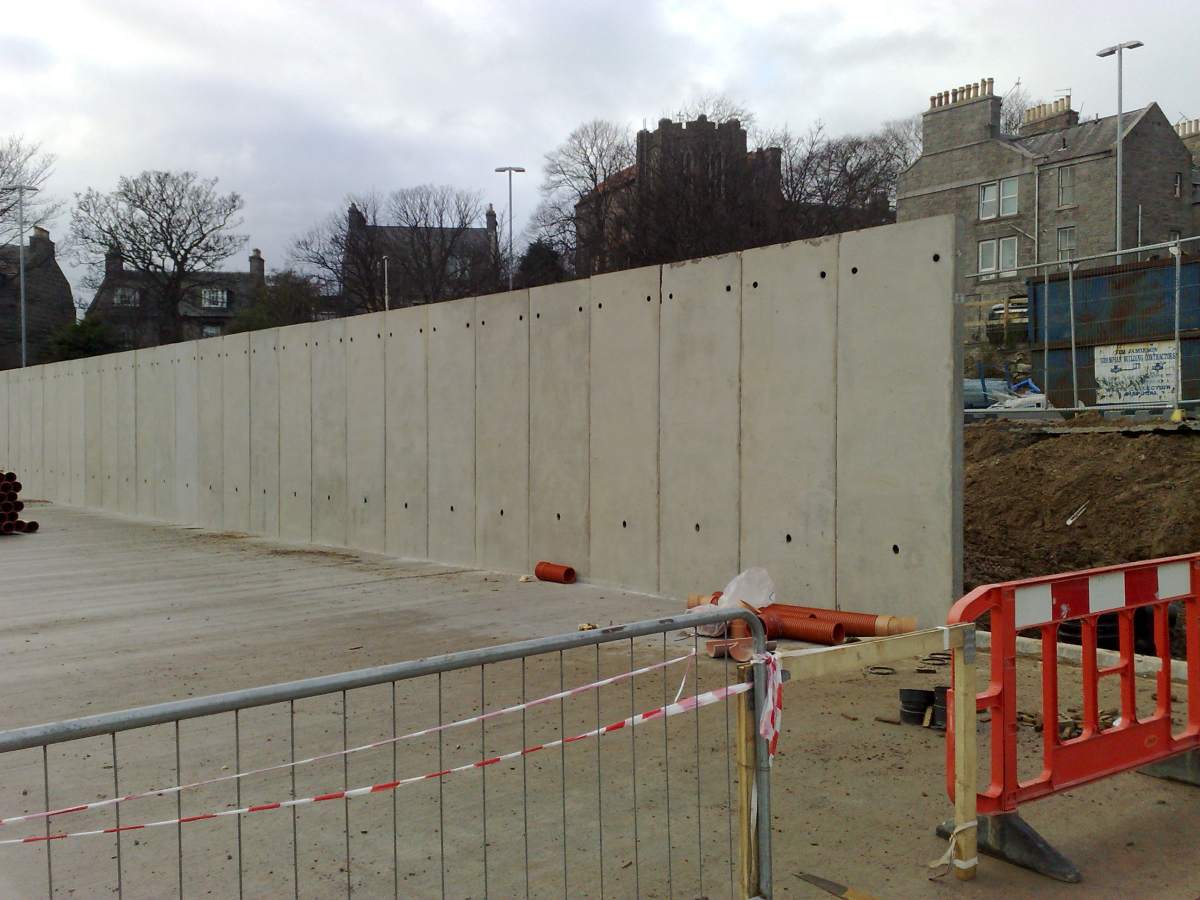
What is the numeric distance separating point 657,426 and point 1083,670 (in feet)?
20.0

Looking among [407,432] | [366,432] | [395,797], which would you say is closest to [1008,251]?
[366,432]

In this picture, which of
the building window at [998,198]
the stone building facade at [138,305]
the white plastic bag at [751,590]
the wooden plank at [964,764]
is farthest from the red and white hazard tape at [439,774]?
the stone building facade at [138,305]

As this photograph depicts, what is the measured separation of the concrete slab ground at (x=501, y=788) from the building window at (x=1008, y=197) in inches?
1461

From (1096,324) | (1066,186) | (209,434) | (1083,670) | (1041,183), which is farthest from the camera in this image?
(1041,183)

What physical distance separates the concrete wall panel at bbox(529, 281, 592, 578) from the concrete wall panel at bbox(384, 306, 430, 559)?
221 centimetres

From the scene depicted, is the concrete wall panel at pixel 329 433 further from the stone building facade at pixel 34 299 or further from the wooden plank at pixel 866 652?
the stone building facade at pixel 34 299

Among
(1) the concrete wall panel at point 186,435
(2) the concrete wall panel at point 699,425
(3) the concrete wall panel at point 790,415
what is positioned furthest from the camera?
(1) the concrete wall panel at point 186,435

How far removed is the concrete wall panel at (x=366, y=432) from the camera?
13.7 m

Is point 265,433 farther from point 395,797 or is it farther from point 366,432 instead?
Answer: point 395,797

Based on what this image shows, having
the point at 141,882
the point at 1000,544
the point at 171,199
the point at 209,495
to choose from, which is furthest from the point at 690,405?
the point at 171,199

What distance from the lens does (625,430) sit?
10.1 metres

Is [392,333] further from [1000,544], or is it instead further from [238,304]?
[238,304]

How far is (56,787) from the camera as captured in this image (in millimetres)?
4547

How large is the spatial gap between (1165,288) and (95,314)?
4322cm
